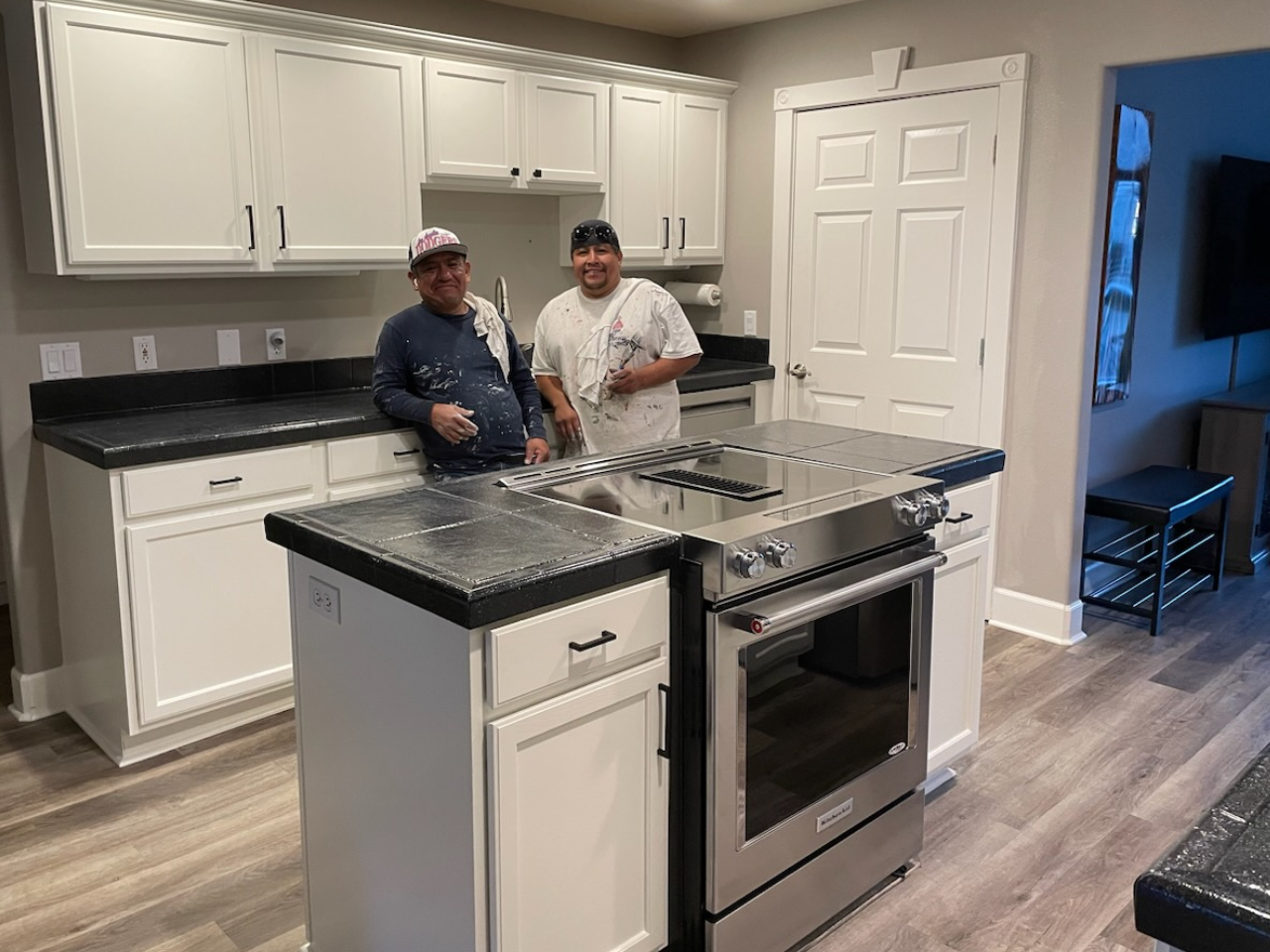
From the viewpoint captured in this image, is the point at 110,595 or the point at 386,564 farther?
the point at 110,595

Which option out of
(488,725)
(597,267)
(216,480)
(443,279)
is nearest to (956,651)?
(488,725)

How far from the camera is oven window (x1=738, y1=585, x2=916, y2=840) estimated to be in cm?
199

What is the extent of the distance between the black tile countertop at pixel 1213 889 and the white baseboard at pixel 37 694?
333 cm

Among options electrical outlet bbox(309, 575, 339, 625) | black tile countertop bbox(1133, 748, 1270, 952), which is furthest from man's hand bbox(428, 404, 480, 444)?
black tile countertop bbox(1133, 748, 1270, 952)

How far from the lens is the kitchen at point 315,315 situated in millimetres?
3189

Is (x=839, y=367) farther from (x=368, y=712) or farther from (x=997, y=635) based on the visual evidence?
(x=368, y=712)

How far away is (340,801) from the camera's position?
6.49 ft

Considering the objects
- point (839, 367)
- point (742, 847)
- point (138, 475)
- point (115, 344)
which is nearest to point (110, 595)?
point (138, 475)

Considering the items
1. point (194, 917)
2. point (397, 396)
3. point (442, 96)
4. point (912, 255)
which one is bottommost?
point (194, 917)

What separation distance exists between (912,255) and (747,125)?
112 cm

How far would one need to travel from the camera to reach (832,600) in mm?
2066

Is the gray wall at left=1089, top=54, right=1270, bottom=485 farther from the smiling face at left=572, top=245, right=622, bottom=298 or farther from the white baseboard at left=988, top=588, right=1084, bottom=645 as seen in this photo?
the smiling face at left=572, top=245, right=622, bottom=298

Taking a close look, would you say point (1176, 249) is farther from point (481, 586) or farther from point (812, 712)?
point (481, 586)

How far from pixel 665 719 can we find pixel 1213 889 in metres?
1.13
